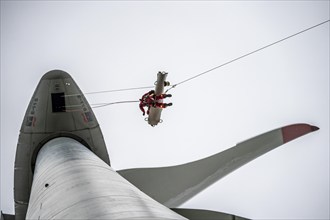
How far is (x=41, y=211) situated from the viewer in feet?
15.8

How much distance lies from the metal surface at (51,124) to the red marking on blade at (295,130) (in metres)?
7.37

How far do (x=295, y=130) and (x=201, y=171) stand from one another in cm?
419

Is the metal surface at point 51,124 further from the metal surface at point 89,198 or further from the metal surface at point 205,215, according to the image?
the metal surface at point 89,198

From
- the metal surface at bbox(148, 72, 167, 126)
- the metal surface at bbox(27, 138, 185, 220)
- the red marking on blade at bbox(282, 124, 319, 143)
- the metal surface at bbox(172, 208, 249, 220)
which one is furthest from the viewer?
the red marking on blade at bbox(282, 124, 319, 143)

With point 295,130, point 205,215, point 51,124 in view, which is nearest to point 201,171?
point 295,130

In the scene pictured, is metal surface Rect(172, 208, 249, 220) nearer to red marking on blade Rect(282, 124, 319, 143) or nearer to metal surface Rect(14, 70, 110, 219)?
metal surface Rect(14, 70, 110, 219)

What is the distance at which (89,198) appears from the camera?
4359 millimetres

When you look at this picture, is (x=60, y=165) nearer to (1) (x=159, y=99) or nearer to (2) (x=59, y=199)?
(2) (x=59, y=199)

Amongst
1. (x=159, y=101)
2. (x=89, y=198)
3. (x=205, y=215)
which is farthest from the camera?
(x=159, y=101)

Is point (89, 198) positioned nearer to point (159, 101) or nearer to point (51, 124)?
point (159, 101)

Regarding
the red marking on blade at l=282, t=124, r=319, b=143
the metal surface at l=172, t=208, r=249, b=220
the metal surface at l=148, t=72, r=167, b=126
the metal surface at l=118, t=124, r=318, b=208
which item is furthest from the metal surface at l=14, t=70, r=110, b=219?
the red marking on blade at l=282, t=124, r=319, b=143

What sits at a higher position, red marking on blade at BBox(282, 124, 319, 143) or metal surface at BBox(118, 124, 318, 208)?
red marking on blade at BBox(282, 124, 319, 143)

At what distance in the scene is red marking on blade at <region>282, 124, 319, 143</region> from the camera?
14773 millimetres

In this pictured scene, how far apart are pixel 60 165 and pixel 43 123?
24.6ft
